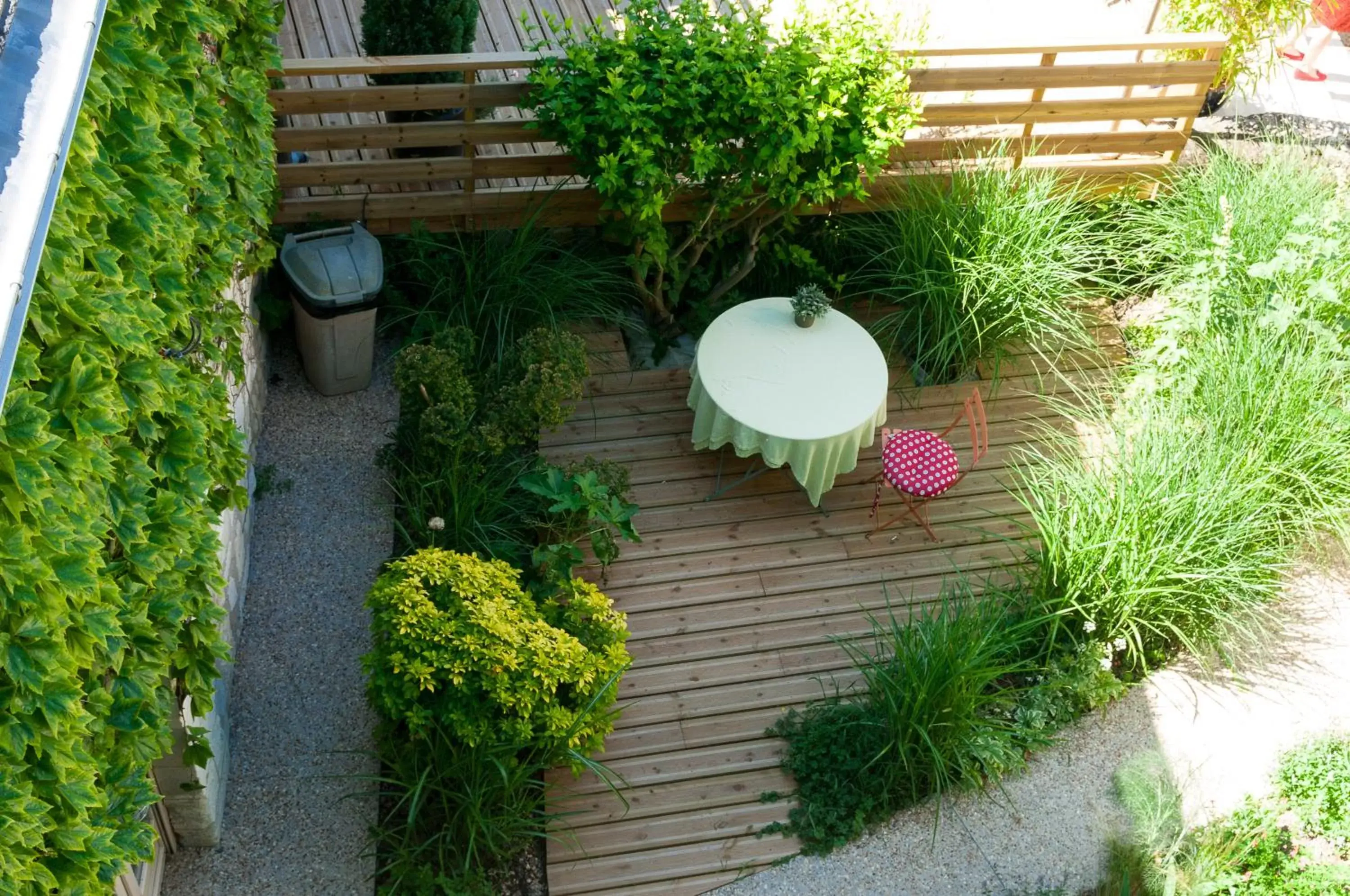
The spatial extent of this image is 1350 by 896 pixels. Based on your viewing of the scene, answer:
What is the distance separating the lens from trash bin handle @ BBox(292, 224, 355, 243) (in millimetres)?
6457

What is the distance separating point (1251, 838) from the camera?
512 cm

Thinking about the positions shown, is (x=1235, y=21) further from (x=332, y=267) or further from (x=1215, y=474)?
→ (x=332, y=267)

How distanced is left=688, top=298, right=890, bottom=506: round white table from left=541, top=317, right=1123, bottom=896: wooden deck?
293 millimetres

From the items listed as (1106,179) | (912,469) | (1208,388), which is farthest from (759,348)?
(1106,179)

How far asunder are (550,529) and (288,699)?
1439 mm

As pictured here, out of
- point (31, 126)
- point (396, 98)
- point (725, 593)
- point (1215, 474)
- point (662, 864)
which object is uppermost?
point (31, 126)

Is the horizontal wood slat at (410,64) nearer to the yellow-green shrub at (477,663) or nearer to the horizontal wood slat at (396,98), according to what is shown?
the horizontal wood slat at (396,98)

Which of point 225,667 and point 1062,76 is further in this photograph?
point 1062,76

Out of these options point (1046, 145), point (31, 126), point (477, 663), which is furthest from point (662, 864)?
point (1046, 145)

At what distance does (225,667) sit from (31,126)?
3654 mm

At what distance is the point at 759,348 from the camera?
655cm

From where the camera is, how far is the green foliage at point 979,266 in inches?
271

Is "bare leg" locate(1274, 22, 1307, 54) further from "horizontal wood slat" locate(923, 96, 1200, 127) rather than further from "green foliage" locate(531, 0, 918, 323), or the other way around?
"green foliage" locate(531, 0, 918, 323)

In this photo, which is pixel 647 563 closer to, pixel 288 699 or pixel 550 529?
pixel 550 529
